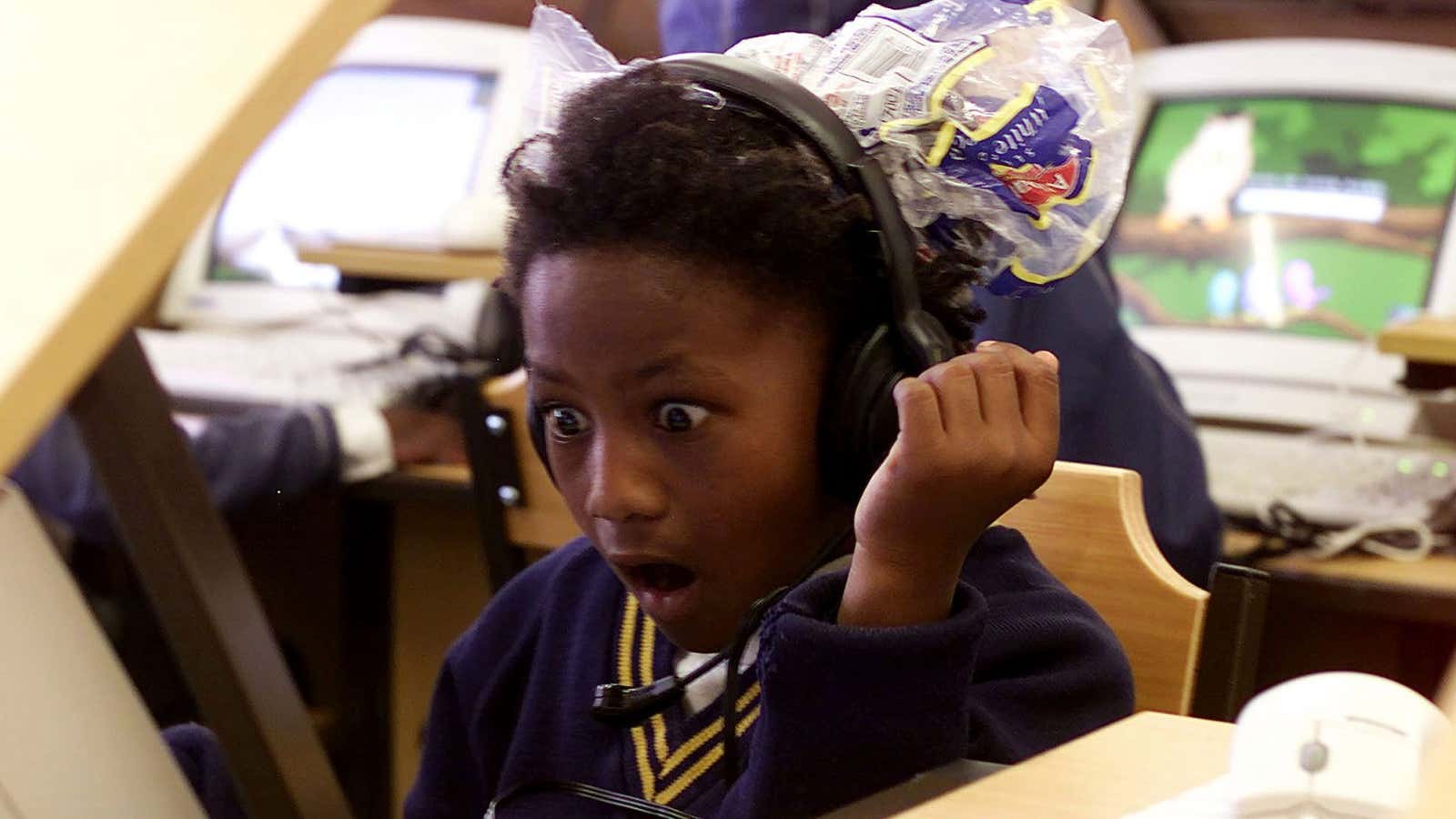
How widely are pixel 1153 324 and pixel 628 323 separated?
63.1 inches

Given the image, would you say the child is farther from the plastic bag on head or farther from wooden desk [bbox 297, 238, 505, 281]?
wooden desk [bbox 297, 238, 505, 281]

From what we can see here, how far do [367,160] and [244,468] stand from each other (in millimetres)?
776

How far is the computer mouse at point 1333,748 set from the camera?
331 mm

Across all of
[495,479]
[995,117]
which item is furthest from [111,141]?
[495,479]

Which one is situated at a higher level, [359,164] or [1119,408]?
[1119,408]

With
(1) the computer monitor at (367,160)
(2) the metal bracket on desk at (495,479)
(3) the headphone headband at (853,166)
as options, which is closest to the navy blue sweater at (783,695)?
(3) the headphone headband at (853,166)

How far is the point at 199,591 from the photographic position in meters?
0.65

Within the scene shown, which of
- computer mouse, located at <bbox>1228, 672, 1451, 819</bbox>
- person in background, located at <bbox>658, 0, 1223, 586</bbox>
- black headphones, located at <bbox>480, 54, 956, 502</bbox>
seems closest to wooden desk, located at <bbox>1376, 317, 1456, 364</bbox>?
person in background, located at <bbox>658, 0, 1223, 586</bbox>

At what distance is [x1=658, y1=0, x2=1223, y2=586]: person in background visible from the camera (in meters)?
1.05

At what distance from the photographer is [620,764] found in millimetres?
774

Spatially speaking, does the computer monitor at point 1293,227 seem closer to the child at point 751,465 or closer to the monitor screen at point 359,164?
the monitor screen at point 359,164

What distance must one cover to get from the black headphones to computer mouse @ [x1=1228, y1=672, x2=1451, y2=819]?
286 mm

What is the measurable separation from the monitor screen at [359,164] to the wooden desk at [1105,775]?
2.02 metres

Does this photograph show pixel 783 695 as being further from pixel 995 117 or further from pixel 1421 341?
pixel 1421 341
